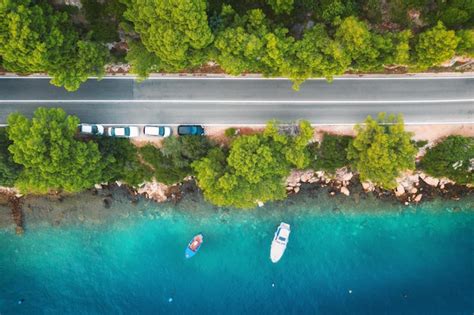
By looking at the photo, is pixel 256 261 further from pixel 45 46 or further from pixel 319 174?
pixel 45 46

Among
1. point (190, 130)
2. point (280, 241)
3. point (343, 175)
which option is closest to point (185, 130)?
point (190, 130)

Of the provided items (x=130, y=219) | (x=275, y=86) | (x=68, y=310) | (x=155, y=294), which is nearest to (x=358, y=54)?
(x=275, y=86)

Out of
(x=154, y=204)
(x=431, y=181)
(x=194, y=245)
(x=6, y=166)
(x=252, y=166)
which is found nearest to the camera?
(x=252, y=166)

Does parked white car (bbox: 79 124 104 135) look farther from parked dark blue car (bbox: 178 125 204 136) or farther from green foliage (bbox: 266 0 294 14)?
green foliage (bbox: 266 0 294 14)

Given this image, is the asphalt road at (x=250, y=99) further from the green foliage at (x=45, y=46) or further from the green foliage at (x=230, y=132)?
the green foliage at (x=45, y=46)

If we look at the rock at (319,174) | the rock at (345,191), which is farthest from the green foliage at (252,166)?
the rock at (345,191)

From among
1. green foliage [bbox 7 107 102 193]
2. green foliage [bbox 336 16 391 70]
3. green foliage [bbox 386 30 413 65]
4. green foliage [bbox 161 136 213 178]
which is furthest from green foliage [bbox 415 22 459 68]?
green foliage [bbox 7 107 102 193]

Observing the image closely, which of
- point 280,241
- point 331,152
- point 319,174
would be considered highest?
point 331,152
